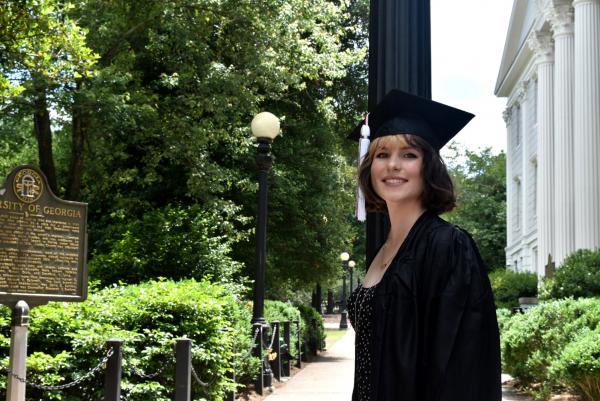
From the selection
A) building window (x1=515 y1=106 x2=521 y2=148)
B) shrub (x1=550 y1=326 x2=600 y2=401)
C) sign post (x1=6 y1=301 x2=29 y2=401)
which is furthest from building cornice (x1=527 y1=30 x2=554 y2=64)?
sign post (x1=6 y1=301 x2=29 y2=401)

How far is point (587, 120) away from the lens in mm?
31234

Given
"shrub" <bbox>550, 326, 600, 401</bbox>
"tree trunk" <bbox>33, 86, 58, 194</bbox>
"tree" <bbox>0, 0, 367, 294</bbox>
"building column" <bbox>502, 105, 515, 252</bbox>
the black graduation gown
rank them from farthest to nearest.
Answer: "building column" <bbox>502, 105, 515, 252</bbox>, "tree trunk" <bbox>33, 86, 58, 194</bbox>, "tree" <bbox>0, 0, 367, 294</bbox>, "shrub" <bbox>550, 326, 600, 401</bbox>, the black graduation gown

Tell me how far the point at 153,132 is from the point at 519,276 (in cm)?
2312

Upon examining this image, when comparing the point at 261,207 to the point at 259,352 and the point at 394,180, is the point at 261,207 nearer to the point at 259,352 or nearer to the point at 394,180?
the point at 259,352

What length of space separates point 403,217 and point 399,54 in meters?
0.82

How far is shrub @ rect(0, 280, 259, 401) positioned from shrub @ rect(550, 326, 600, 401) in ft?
13.9

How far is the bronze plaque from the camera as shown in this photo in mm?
8406

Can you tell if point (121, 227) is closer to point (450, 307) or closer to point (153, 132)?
point (153, 132)

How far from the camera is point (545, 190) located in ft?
131

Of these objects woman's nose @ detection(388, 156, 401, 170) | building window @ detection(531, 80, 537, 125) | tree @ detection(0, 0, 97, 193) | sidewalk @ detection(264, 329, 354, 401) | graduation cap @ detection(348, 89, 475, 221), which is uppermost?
building window @ detection(531, 80, 537, 125)

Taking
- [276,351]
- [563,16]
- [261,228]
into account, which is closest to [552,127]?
[563,16]

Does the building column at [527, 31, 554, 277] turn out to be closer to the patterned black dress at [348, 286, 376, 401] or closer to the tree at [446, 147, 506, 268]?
the tree at [446, 147, 506, 268]

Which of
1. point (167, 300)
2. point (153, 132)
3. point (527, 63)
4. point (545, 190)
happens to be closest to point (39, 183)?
point (167, 300)

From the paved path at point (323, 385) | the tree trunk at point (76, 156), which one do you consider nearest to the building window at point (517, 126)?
the paved path at point (323, 385)
